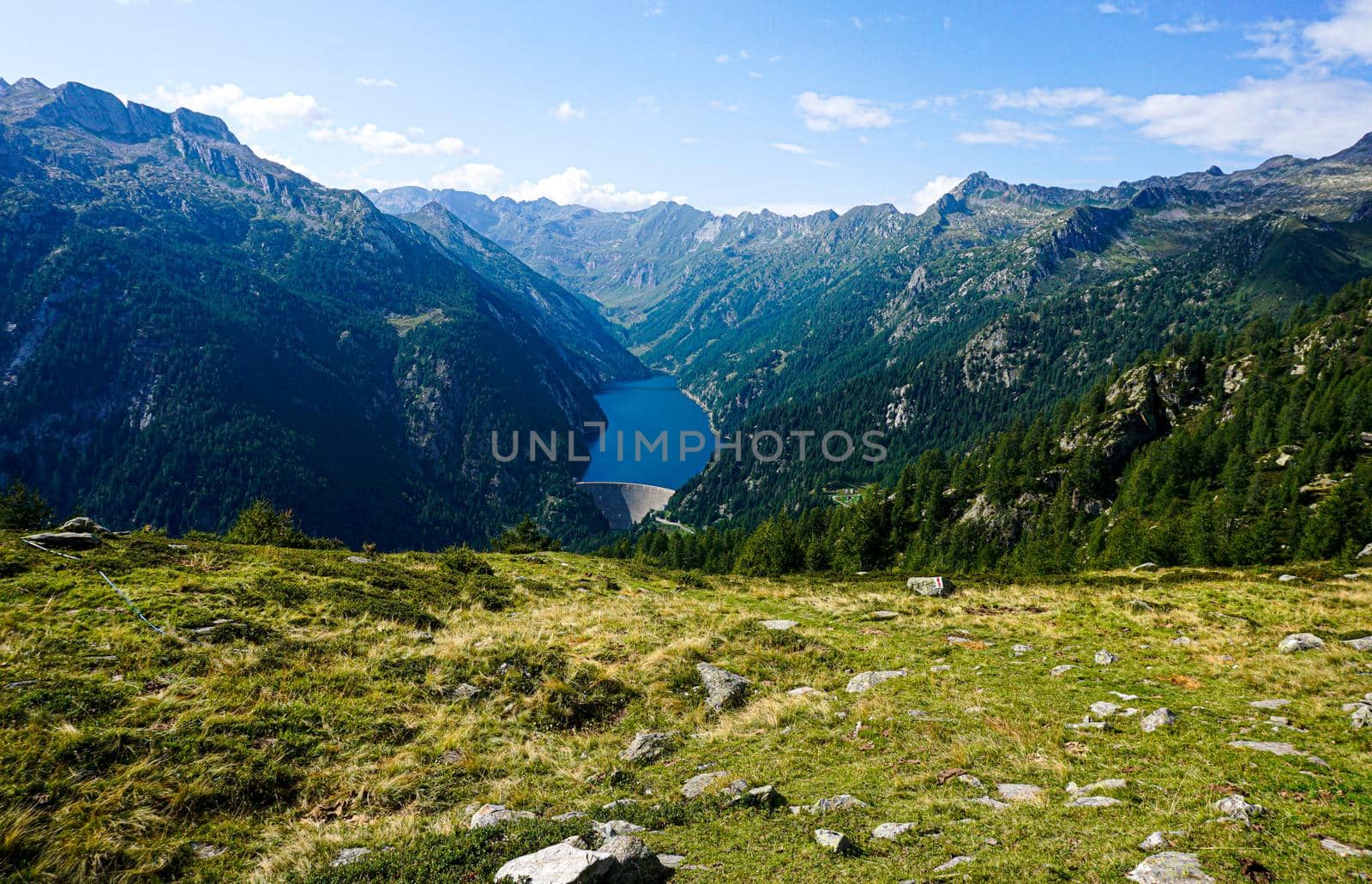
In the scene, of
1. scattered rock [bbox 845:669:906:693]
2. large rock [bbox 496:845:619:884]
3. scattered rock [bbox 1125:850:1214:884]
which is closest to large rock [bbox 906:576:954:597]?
scattered rock [bbox 845:669:906:693]

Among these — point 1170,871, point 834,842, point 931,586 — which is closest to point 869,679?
point 834,842

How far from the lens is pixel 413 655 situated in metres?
19.5

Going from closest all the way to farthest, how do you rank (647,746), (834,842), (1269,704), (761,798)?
(834,842)
(761,798)
(1269,704)
(647,746)

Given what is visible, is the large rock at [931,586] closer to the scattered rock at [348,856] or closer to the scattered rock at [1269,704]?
the scattered rock at [1269,704]

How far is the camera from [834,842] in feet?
29.7

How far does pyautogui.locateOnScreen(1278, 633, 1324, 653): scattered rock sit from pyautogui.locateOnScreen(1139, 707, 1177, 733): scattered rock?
1088 cm

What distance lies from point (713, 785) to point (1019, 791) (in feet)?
20.2

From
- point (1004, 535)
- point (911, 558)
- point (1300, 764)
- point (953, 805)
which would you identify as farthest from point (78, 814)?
point (1004, 535)

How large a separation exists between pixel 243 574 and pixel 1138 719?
33.0m

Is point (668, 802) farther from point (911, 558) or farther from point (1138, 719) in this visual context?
point (911, 558)

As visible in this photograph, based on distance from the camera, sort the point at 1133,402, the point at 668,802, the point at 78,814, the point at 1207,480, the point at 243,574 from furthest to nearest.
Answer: the point at 1133,402 < the point at 1207,480 < the point at 243,574 < the point at 668,802 < the point at 78,814

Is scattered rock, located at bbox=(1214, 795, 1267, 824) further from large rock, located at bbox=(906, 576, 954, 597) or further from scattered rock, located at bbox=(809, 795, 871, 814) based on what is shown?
large rock, located at bbox=(906, 576, 954, 597)

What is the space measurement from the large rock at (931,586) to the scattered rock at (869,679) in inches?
722

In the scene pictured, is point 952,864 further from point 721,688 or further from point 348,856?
point 721,688
